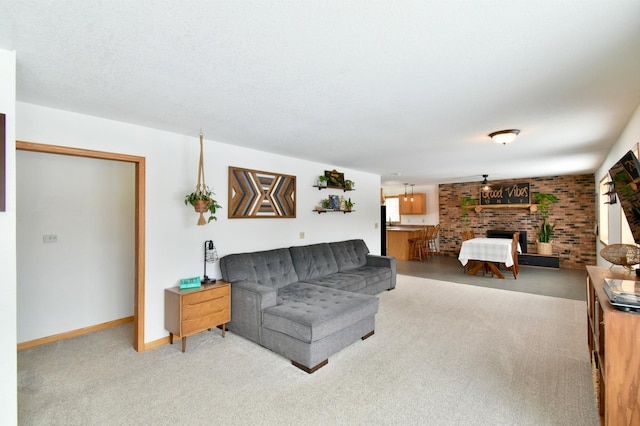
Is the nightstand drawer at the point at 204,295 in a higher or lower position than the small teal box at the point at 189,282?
lower

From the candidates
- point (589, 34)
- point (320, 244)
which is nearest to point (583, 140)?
point (589, 34)

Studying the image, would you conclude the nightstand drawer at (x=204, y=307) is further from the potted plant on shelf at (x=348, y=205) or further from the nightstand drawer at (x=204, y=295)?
the potted plant on shelf at (x=348, y=205)

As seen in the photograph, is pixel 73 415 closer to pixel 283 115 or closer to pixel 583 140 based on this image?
pixel 283 115

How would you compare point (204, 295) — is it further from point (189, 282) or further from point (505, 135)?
point (505, 135)

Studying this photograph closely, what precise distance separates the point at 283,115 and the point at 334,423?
251 cm

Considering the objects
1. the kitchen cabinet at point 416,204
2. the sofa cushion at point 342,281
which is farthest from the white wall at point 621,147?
the kitchen cabinet at point 416,204

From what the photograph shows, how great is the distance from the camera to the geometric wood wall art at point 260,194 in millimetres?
3930

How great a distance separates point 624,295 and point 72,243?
491 centimetres

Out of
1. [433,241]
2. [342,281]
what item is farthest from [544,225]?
[342,281]

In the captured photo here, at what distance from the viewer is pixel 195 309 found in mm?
3049

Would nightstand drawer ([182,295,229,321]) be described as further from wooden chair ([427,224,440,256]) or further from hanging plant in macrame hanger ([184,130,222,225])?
wooden chair ([427,224,440,256])

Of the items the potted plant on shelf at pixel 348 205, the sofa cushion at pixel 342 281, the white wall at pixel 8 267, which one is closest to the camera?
the white wall at pixel 8 267

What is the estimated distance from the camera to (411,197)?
10180 millimetres

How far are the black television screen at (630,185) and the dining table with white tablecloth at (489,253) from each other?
165 inches
